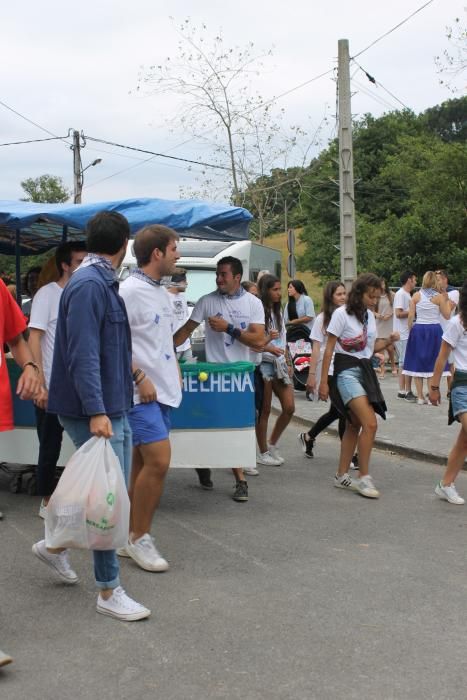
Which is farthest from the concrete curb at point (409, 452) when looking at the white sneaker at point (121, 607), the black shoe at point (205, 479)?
the white sneaker at point (121, 607)

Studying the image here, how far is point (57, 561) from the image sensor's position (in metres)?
4.75

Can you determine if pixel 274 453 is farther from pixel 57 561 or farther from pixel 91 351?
pixel 91 351

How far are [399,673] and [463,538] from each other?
2.45 meters

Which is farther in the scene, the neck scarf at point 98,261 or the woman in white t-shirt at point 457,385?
the woman in white t-shirt at point 457,385

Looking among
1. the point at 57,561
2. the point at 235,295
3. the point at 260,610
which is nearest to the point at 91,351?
the point at 57,561

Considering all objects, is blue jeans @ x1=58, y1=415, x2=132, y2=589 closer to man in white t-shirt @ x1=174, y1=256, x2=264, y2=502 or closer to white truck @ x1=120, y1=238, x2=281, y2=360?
man in white t-shirt @ x1=174, y1=256, x2=264, y2=502

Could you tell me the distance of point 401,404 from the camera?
1312cm

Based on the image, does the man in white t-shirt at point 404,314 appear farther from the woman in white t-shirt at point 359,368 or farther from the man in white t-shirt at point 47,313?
the man in white t-shirt at point 47,313

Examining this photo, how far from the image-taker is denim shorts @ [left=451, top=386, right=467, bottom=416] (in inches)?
267

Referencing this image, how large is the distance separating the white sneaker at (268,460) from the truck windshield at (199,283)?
226 inches

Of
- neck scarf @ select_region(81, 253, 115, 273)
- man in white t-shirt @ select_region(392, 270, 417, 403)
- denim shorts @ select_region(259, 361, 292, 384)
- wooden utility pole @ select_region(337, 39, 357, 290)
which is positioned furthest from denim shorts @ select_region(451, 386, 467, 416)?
wooden utility pole @ select_region(337, 39, 357, 290)

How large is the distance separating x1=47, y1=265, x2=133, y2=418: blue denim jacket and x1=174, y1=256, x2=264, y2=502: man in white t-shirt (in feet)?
8.44

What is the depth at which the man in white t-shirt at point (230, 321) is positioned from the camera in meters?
6.97

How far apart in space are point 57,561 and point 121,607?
0.61 m
